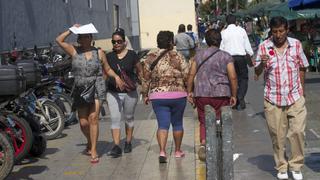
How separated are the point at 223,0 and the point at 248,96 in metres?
62.7

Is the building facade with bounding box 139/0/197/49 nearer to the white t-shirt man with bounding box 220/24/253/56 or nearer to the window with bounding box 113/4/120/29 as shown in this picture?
the window with bounding box 113/4/120/29

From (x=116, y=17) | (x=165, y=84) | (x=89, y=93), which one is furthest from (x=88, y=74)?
(x=116, y=17)

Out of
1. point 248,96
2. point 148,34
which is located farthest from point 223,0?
point 248,96

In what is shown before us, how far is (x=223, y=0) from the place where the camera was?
7512cm

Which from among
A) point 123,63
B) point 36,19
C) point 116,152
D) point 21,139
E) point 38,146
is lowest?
point 116,152

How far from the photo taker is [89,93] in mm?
7840

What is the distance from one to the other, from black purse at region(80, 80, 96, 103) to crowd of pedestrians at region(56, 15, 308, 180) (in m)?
0.04

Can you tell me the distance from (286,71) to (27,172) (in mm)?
3348

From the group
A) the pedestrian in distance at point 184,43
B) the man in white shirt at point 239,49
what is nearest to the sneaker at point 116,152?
the man in white shirt at point 239,49

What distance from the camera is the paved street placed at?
7.17 metres

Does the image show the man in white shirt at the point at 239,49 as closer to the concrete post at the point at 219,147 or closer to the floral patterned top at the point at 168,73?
the floral patterned top at the point at 168,73

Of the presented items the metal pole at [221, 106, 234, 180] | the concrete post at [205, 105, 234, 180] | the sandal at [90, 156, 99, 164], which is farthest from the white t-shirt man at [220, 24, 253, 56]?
the metal pole at [221, 106, 234, 180]

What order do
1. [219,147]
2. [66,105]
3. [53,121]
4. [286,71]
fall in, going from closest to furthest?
[219,147]
[286,71]
[53,121]
[66,105]

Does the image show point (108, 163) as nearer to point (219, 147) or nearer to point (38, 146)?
point (38, 146)
